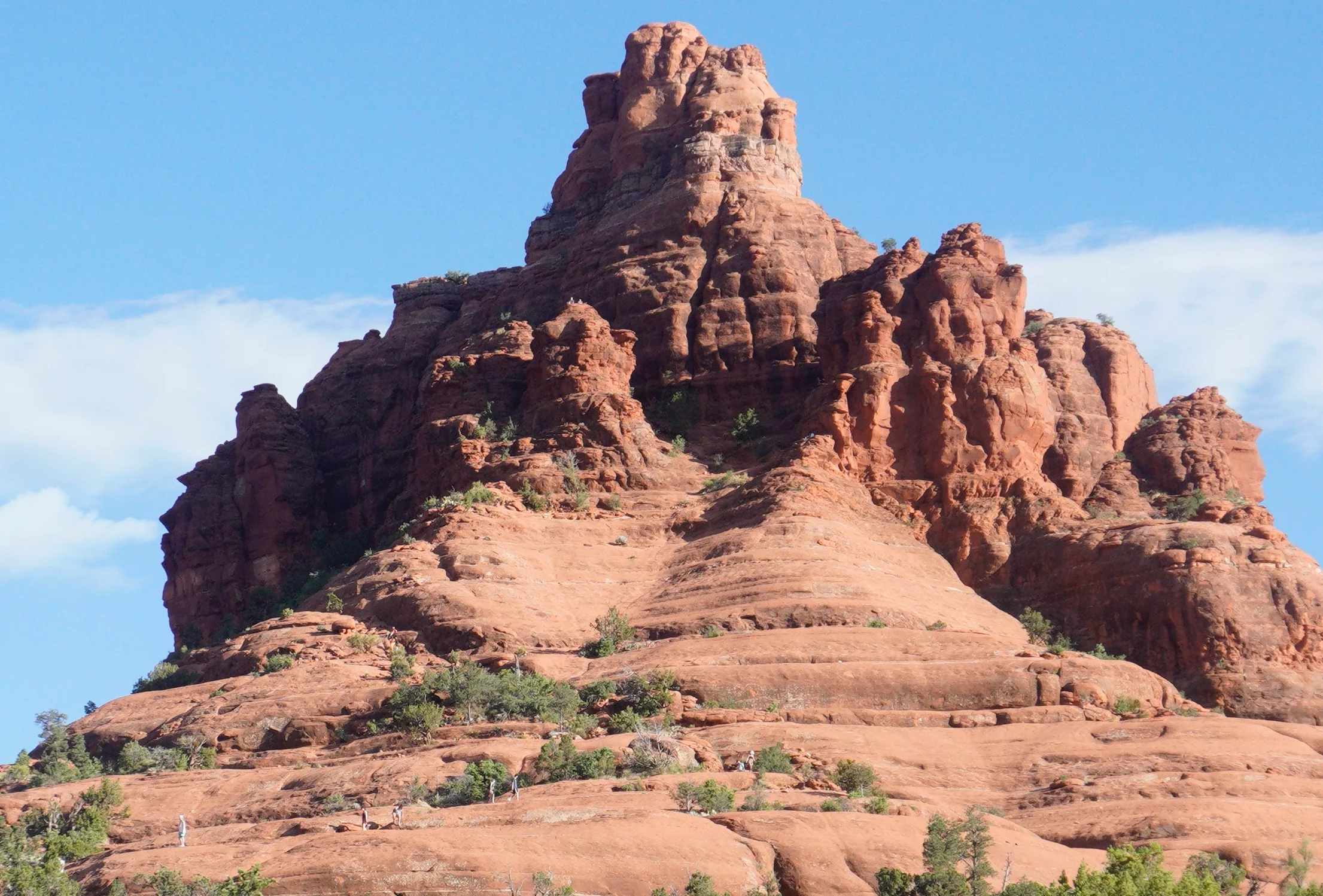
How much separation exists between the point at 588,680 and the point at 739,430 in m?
24.0

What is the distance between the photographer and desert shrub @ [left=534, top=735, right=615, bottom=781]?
5931 centimetres

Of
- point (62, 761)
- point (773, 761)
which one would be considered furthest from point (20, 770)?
point (773, 761)

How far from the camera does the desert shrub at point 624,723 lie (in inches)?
2501

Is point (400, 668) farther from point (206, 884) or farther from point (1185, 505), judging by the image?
point (1185, 505)

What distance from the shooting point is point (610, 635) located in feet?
238

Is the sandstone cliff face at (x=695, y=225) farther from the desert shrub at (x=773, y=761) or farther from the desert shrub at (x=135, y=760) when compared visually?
the desert shrub at (x=773, y=761)

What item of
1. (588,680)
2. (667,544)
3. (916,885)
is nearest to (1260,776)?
(916,885)

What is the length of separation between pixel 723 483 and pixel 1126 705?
22.6 metres

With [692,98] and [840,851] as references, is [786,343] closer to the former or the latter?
[692,98]

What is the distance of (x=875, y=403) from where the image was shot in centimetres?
8525

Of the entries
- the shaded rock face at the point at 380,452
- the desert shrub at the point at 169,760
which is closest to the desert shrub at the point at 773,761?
the desert shrub at the point at 169,760

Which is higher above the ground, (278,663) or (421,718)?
(278,663)

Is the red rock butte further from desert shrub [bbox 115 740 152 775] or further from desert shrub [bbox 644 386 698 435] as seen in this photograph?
desert shrub [bbox 115 740 152 775]

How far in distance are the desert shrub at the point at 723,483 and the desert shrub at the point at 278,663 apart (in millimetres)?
19046
